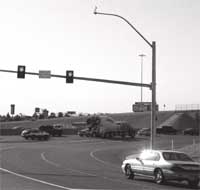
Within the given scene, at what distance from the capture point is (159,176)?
2159cm

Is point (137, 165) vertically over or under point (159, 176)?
over

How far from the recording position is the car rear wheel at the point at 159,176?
2138 cm

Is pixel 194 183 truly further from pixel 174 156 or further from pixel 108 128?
pixel 108 128

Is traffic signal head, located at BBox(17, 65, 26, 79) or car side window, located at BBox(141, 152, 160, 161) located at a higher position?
traffic signal head, located at BBox(17, 65, 26, 79)

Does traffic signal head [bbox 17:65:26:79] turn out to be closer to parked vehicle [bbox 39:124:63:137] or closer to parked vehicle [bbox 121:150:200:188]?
parked vehicle [bbox 121:150:200:188]

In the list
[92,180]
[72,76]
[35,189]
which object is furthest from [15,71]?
[35,189]

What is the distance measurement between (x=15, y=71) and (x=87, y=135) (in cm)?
4074

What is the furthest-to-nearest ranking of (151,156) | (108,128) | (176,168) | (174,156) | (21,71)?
1. (108,128)
2. (21,71)
3. (151,156)
4. (174,156)
5. (176,168)

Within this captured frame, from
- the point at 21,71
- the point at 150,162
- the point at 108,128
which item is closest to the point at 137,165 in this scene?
the point at 150,162

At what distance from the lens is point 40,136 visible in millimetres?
67250

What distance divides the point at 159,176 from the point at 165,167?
2.01 ft

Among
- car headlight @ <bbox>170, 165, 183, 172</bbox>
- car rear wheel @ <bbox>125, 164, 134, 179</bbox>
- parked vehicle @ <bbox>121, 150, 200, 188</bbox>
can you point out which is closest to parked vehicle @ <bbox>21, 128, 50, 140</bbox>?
car rear wheel @ <bbox>125, 164, 134, 179</bbox>

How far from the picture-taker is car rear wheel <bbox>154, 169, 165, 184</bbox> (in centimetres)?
2138

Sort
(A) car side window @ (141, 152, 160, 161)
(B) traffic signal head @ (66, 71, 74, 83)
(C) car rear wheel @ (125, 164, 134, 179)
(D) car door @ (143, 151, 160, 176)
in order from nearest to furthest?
(D) car door @ (143, 151, 160, 176), (A) car side window @ (141, 152, 160, 161), (C) car rear wheel @ (125, 164, 134, 179), (B) traffic signal head @ (66, 71, 74, 83)
